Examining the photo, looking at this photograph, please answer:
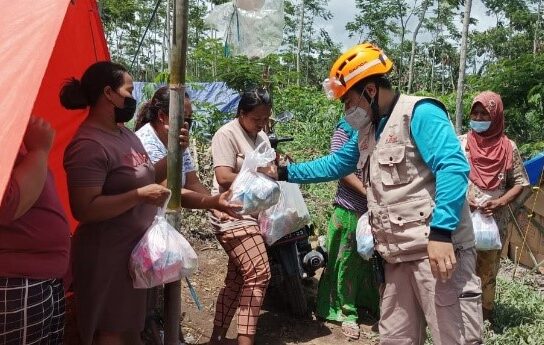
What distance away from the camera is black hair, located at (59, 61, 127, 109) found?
2.36 m

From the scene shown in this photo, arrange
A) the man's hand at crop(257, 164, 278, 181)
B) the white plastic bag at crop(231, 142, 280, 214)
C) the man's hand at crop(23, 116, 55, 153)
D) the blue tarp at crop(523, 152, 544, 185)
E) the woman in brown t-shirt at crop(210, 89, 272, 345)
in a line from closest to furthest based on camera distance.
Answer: the man's hand at crop(23, 116, 55, 153)
the white plastic bag at crop(231, 142, 280, 214)
the man's hand at crop(257, 164, 278, 181)
the woman in brown t-shirt at crop(210, 89, 272, 345)
the blue tarp at crop(523, 152, 544, 185)

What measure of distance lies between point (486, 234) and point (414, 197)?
1849 millimetres

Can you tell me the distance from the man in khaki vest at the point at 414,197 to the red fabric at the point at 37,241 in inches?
54.8

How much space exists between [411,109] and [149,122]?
5.38 ft

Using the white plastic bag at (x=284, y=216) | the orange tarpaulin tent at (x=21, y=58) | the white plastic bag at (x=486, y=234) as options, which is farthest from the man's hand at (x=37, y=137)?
the white plastic bag at (x=486, y=234)

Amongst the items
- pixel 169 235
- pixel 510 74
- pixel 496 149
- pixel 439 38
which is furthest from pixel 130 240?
pixel 439 38

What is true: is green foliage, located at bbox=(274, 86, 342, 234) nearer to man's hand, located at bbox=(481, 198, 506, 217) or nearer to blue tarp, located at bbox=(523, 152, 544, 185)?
blue tarp, located at bbox=(523, 152, 544, 185)

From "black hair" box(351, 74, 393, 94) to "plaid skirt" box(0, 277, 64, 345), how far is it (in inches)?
61.9

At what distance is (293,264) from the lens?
13.1 feet

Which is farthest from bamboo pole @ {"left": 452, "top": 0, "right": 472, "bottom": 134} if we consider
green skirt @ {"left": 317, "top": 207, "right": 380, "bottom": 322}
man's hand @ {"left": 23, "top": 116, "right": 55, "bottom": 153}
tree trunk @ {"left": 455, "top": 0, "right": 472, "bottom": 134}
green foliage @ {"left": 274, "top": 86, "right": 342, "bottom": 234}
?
man's hand @ {"left": 23, "top": 116, "right": 55, "bottom": 153}

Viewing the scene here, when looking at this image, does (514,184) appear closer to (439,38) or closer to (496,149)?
Answer: (496,149)

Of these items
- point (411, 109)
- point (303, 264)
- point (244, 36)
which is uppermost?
point (244, 36)

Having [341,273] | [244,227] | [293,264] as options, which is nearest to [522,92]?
[341,273]

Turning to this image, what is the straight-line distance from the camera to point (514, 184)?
13.5 feet
